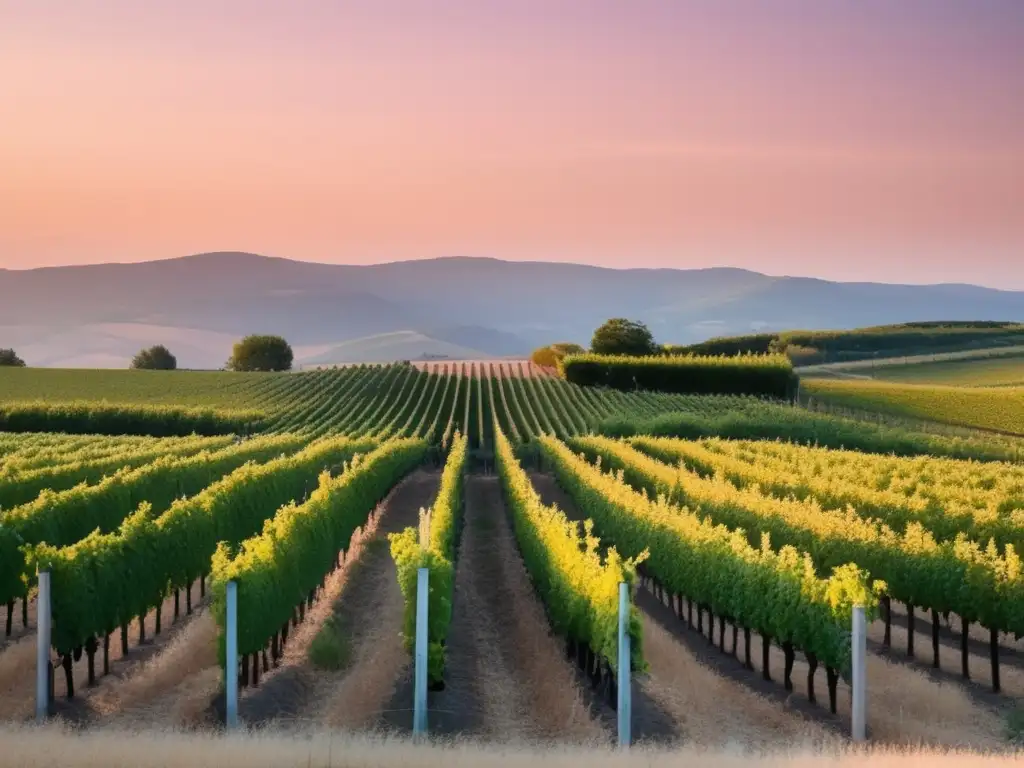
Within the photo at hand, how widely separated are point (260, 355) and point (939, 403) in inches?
3223

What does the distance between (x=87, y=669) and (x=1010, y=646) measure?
48.6ft

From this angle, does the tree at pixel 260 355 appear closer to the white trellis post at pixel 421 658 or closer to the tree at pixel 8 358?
the tree at pixel 8 358

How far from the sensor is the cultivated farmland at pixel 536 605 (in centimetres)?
1451

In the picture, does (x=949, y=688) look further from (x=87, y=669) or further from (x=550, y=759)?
(x=87, y=669)

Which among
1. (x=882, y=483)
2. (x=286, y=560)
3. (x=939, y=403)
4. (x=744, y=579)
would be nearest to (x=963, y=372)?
(x=939, y=403)

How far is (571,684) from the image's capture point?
15.9 meters

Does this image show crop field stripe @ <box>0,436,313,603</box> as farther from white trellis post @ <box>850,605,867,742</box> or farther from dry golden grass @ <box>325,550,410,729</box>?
white trellis post @ <box>850,605,867,742</box>

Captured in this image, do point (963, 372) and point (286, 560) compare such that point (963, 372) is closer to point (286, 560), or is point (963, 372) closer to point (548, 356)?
point (548, 356)

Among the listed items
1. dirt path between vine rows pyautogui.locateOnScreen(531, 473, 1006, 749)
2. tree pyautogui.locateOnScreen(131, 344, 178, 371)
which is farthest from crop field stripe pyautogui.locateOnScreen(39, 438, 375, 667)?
tree pyautogui.locateOnScreen(131, 344, 178, 371)

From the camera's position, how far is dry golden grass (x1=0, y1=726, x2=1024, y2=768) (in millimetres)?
9133

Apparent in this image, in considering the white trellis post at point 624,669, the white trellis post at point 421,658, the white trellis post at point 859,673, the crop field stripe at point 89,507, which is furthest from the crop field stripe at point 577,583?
the crop field stripe at point 89,507

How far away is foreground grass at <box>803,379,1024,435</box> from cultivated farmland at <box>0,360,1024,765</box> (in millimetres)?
42205

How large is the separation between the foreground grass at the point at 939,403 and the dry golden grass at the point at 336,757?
218 feet

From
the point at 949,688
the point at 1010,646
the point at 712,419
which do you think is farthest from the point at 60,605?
the point at 712,419
